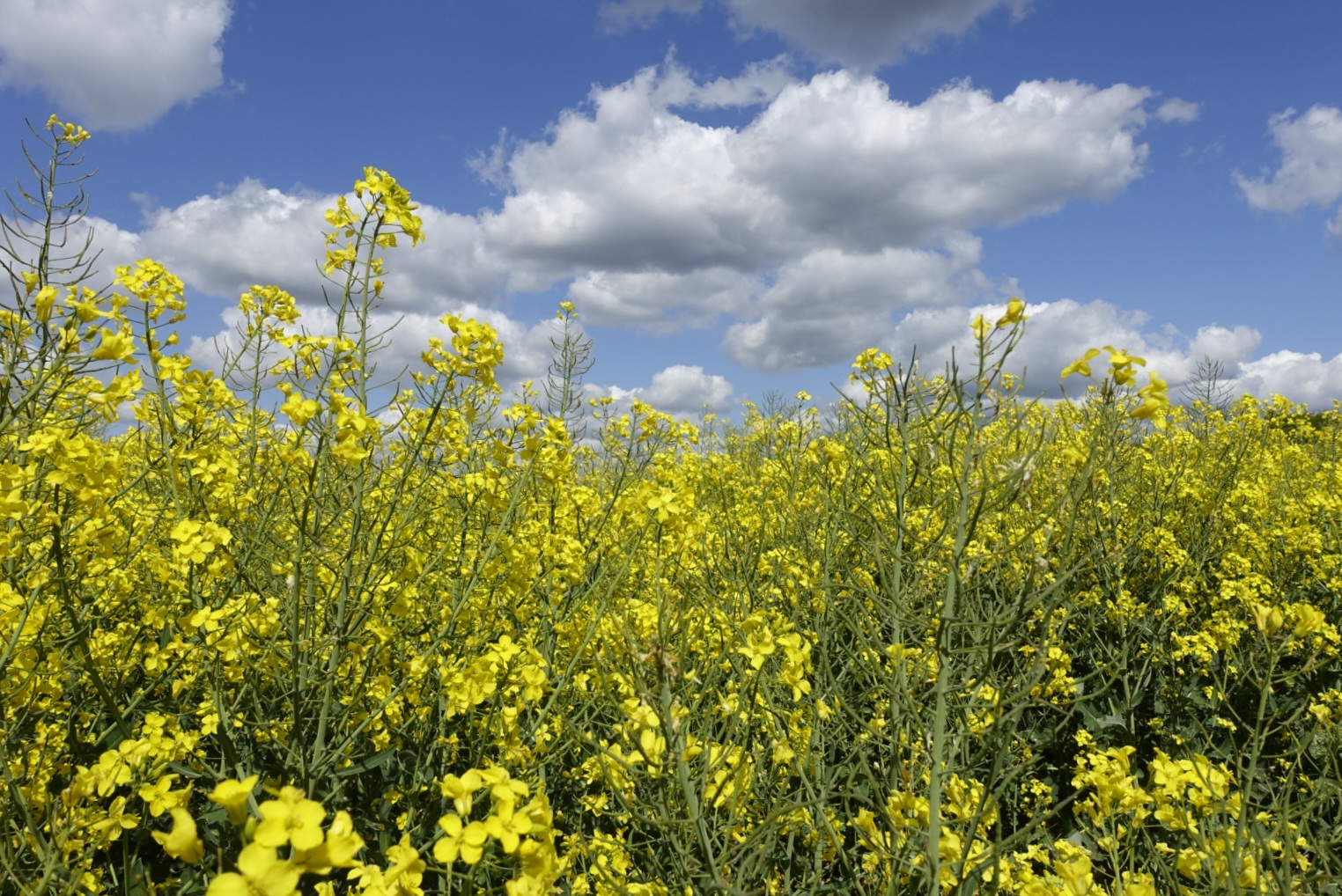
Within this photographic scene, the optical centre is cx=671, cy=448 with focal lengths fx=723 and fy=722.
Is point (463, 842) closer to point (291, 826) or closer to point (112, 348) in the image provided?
point (291, 826)

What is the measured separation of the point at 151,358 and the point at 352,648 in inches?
48.8

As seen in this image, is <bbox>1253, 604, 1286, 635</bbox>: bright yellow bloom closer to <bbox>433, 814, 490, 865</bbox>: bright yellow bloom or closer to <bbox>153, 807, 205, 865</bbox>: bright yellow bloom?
<bbox>433, 814, 490, 865</bbox>: bright yellow bloom

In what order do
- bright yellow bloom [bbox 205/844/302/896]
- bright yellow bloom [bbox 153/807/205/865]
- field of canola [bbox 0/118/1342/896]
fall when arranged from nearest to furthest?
bright yellow bloom [bbox 205/844/302/896] < bright yellow bloom [bbox 153/807/205/865] < field of canola [bbox 0/118/1342/896]

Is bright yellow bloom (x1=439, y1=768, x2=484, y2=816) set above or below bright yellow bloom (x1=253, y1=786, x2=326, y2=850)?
below

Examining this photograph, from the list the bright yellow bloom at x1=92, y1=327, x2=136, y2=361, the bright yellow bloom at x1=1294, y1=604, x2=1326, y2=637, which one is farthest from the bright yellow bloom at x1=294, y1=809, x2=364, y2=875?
the bright yellow bloom at x1=1294, y1=604, x2=1326, y2=637

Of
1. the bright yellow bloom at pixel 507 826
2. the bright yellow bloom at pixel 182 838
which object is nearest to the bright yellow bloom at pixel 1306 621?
the bright yellow bloom at pixel 507 826

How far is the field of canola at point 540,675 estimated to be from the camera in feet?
5.36

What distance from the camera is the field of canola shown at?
1.63 m

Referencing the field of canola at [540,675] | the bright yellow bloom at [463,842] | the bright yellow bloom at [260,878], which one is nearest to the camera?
the bright yellow bloom at [260,878]

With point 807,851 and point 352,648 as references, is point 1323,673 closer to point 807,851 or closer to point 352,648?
point 807,851

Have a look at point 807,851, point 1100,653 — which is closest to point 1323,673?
point 1100,653

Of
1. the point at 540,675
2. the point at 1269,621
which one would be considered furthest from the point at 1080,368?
the point at 540,675

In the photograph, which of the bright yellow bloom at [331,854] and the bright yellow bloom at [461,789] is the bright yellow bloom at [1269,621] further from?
the bright yellow bloom at [331,854]

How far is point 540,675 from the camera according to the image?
6.24 ft
